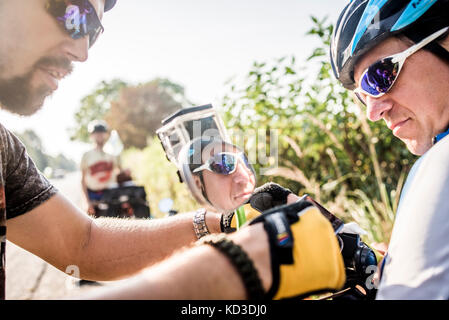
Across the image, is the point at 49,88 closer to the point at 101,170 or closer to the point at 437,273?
the point at 437,273

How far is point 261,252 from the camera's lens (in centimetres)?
77

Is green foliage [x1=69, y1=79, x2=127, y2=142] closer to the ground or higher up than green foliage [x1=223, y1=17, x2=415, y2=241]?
higher up

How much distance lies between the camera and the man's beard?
166 centimetres

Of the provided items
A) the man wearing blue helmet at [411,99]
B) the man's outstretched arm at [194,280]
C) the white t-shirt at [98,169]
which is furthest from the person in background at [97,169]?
the man's outstretched arm at [194,280]

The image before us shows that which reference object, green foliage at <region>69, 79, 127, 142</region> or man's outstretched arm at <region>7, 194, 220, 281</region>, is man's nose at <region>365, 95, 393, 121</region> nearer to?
man's outstretched arm at <region>7, 194, 220, 281</region>

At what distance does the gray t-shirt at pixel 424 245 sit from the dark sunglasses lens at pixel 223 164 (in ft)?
1.78

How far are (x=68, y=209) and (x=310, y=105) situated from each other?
2.91m

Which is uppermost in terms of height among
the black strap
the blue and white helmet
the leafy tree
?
the leafy tree

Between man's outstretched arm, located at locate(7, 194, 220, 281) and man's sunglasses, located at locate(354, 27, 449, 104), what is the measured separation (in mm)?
957

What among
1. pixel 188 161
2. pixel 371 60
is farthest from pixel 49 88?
pixel 371 60

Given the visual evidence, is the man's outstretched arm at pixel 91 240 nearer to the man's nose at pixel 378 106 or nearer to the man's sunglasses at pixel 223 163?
the man's sunglasses at pixel 223 163

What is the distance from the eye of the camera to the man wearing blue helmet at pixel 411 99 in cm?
84

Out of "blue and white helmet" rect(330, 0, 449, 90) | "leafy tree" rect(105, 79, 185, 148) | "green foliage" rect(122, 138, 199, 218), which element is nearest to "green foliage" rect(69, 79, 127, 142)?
"leafy tree" rect(105, 79, 185, 148)

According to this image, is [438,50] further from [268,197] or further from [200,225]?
[200,225]
